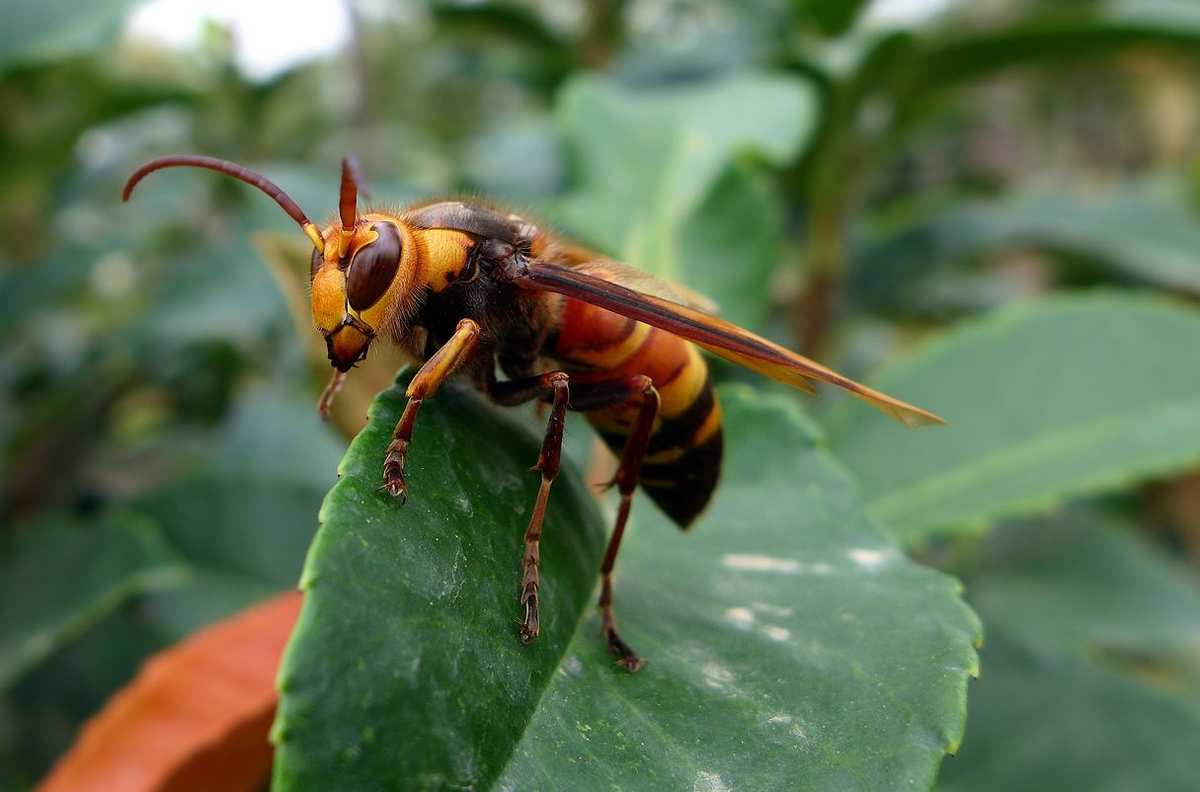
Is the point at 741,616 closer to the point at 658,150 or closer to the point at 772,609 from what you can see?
the point at 772,609

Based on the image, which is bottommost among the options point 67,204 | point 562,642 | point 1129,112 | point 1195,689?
point 1195,689

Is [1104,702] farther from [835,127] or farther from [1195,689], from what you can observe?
[1195,689]

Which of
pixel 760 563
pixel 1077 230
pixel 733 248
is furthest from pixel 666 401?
pixel 1077 230

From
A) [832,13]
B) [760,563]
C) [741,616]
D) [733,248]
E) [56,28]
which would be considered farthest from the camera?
[832,13]

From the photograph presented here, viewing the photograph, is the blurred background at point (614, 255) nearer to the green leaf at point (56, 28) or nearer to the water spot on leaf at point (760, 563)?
the green leaf at point (56, 28)

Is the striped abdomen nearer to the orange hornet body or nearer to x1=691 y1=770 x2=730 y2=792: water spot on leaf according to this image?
the orange hornet body

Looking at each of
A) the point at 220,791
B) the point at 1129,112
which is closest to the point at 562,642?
the point at 220,791

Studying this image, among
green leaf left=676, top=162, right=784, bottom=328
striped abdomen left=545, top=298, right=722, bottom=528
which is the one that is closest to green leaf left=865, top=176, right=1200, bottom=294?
green leaf left=676, top=162, right=784, bottom=328
